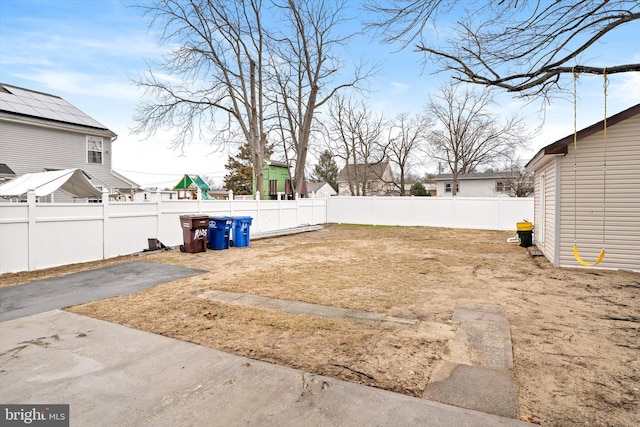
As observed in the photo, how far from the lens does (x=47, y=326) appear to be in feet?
13.5

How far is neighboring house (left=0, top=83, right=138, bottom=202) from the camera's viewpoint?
14352 mm

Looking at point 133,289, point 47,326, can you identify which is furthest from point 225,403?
point 133,289

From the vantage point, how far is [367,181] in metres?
35.5

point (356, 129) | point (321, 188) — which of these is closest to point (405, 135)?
point (356, 129)

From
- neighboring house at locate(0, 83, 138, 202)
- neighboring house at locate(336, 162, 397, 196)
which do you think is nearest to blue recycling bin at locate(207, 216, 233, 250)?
neighboring house at locate(0, 83, 138, 202)

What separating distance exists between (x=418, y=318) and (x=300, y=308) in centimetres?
161

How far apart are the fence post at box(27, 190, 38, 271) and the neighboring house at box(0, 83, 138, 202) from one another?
23.8 feet

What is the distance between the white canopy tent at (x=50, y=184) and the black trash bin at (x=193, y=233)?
304 cm

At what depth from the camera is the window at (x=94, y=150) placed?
56.5 ft

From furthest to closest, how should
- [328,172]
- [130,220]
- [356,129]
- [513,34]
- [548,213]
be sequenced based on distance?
[328,172], [356,129], [130,220], [548,213], [513,34]

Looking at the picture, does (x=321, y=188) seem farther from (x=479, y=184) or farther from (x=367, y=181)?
(x=479, y=184)

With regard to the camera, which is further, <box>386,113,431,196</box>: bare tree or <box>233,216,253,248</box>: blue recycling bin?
<box>386,113,431,196</box>: bare tree

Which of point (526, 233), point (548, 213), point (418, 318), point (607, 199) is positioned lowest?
point (418, 318)

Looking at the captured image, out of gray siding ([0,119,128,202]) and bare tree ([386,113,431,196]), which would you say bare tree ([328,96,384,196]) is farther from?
gray siding ([0,119,128,202])
